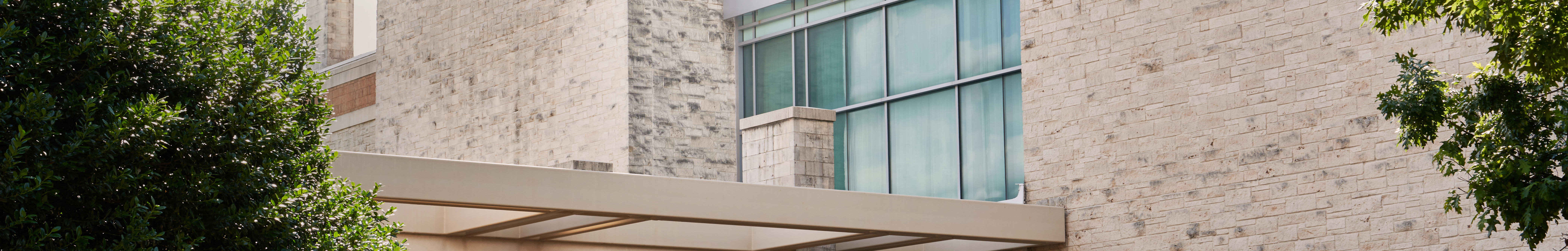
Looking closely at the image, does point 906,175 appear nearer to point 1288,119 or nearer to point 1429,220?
point 1288,119

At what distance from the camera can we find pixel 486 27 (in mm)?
22656

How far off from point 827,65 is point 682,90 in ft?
7.68

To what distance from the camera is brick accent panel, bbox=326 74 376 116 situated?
25.2m

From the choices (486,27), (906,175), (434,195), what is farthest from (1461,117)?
(486,27)

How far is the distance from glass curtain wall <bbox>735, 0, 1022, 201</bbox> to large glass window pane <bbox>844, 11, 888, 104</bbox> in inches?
0.7

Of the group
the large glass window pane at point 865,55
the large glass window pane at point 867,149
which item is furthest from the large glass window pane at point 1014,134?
the large glass window pane at point 865,55

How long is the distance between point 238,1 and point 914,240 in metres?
8.83

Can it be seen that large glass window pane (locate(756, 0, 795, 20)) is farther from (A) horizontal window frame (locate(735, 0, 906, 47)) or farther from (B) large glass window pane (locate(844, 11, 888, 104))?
(B) large glass window pane (locate(844, 11, 888, 104))

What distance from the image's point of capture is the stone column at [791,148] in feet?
55.5

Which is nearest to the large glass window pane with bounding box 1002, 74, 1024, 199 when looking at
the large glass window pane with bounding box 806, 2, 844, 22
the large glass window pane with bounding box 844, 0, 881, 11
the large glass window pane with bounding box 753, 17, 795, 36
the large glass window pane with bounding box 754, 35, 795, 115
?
the large glass window pane with bounding box 844, 0, 881, 11

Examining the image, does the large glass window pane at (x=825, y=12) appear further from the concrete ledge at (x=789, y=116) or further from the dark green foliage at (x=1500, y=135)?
the dark green foliage at (x=1500, y=135)

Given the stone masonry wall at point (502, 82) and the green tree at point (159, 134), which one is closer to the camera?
the green tree at point (159, 134)

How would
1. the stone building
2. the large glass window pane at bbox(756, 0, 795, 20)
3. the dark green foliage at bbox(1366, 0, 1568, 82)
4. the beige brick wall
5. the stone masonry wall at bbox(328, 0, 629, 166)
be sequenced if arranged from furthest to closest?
the stone masonry wall at bbox(328, 0, 629, 166) < the large glass window pane at bbox(756, 0, 795, 20) < the beige brick wall < the stone building < the dark green foliage at bbox(1366, 0, 1568, 82)

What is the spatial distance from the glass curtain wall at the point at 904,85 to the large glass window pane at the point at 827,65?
0.02 meters
